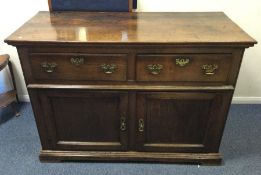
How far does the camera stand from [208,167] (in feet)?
4.92

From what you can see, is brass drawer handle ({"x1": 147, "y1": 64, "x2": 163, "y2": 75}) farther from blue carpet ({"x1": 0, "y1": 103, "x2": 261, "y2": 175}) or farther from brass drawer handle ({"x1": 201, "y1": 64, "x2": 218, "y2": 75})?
blue carpet ({"x1": 0, "y1": 103, "x2": 261, "y2": 175})

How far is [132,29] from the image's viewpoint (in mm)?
1267

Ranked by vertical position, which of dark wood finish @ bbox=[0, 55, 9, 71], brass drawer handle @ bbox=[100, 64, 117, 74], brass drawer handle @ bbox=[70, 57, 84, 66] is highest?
brass drawer handle @ bbox=[70, 57, 84, 66]

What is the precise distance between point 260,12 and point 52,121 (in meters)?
1.49

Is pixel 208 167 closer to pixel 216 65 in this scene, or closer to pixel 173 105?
pixel 173 105

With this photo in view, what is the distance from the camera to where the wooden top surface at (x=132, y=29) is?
1128 mm

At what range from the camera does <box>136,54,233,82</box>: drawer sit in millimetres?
1176

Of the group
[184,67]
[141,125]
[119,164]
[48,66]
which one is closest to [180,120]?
[141,125]

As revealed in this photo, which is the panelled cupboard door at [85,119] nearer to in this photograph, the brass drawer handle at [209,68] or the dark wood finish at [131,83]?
the dark wood finish at [131,83]

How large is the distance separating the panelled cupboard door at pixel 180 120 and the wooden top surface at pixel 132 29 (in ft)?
0.93

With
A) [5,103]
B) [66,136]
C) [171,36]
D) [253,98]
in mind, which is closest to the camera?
[171,36]

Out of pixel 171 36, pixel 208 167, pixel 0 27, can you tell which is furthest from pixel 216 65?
pixel 0 27

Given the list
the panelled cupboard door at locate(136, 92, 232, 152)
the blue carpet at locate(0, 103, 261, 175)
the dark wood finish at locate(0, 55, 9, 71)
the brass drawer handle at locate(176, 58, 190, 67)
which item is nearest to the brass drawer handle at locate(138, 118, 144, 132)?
the panelled cupboard door at locate(136, 92, 232, 152)

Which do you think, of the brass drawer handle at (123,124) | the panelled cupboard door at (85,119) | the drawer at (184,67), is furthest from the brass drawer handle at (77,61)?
the brass drawer handle at (123,124)
